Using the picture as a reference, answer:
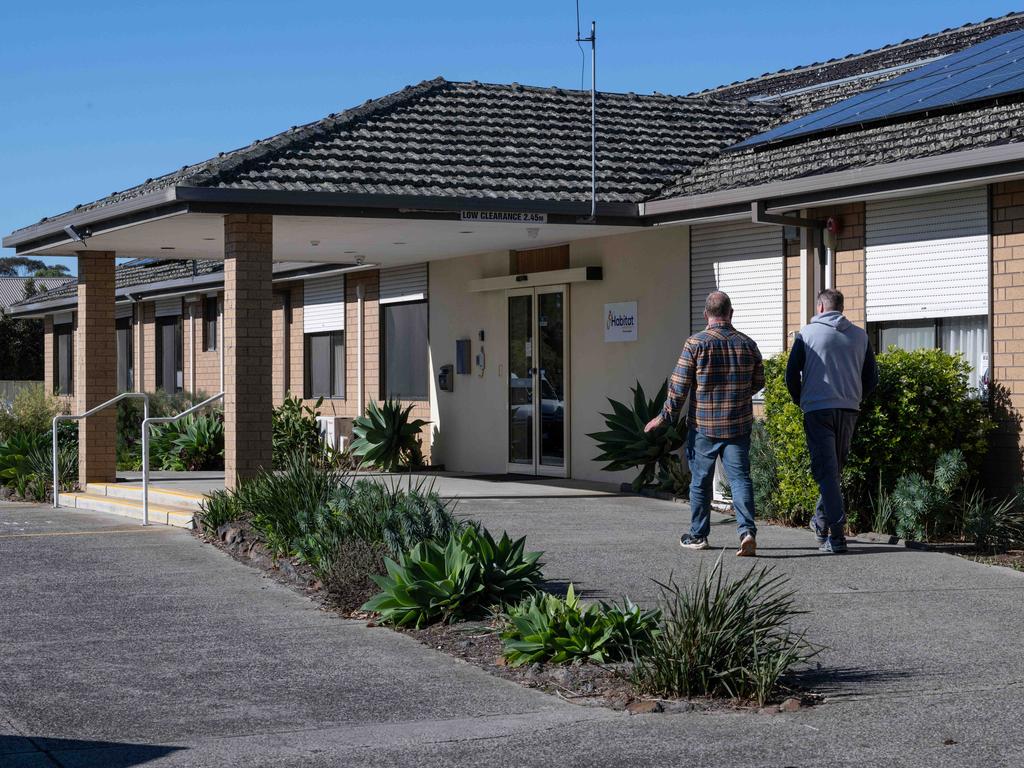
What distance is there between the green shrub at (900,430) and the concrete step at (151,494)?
5.78 metres

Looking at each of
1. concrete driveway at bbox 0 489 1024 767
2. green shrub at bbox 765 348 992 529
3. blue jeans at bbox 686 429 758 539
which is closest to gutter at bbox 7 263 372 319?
green shrub at bbox 765 348 992 529

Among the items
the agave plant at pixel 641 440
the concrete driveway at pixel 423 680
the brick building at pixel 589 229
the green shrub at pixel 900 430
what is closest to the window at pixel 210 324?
the brick building at pixel 589 229

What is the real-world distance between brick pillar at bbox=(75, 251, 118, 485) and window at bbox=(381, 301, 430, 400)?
487cm

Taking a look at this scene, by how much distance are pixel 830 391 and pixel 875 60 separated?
1105cm

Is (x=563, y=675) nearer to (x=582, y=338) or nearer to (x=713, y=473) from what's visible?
(x=713, y=473)

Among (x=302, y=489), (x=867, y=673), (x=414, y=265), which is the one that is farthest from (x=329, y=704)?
(x=414, y=265)

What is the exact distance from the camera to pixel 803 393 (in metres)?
10.3

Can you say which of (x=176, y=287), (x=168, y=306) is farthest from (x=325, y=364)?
(x=168, y=306)

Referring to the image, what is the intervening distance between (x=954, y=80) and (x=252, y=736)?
10.6 meters

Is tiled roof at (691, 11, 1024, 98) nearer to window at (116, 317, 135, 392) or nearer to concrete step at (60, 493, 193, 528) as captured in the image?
concrete step at (60, 493, 193, 528)

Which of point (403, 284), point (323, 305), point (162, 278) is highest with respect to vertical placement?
point (162, 278)

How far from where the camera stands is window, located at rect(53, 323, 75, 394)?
34.0 m

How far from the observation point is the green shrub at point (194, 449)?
2062 cm

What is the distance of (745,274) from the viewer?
47.9ft
